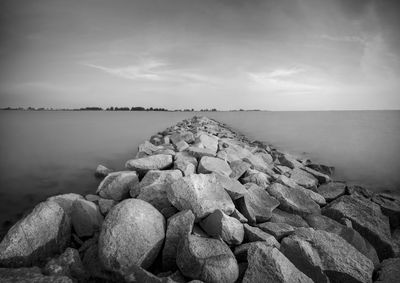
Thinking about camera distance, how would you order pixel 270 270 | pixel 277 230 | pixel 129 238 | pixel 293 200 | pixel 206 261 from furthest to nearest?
pixel 293 200 < pixel 277 230 < pixel 129 238 < pixel 206 261 < pixel 270 270

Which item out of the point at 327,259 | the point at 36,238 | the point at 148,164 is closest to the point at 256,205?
the point at 327,259

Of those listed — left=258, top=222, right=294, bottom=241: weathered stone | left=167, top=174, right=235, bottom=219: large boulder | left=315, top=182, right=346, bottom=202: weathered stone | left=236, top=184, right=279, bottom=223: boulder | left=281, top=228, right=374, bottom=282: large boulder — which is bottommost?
left=315, top=182, right=346, bottom=202: weathered stone

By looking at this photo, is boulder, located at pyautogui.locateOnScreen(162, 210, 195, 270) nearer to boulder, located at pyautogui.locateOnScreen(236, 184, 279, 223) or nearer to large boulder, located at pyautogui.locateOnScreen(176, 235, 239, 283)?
large boulder, located at pyautogui.locateOnScreen(176, 235, 239, 283)

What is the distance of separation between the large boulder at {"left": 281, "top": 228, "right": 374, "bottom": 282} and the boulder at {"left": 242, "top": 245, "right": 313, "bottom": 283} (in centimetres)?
29

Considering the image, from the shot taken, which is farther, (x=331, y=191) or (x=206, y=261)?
(x=331, y=191)

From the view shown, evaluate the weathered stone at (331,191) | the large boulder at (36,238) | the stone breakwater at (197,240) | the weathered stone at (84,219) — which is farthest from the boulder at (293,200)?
the large boulder at (36,238)

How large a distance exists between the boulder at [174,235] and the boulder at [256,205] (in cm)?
116

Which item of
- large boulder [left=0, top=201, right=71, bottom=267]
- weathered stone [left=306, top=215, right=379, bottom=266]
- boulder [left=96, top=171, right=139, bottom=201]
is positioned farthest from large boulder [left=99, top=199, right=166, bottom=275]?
weathered stone [left=306, top=215, right=379, bottom=266]

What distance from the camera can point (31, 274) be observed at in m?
2.44

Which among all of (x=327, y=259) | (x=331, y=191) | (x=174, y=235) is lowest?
(x=331, y=191)

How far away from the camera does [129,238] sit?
9.05ft

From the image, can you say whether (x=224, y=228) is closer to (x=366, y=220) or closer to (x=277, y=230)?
(x=277, y=230)

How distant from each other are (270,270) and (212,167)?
2852 mm

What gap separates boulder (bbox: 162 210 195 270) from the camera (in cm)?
291
